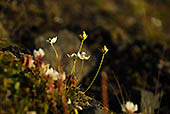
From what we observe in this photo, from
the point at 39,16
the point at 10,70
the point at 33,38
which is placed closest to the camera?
the point at 10,70

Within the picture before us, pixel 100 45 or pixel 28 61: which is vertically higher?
pixel 100 45

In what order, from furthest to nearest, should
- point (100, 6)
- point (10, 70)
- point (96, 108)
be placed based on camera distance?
point (100, 6), point (96, 108), point (10, 70)

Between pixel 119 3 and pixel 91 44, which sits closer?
pixel 91 44

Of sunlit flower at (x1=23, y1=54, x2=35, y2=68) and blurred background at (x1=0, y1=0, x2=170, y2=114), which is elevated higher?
blurred background at (x1=0, y1=0, x2=170, y2=114)

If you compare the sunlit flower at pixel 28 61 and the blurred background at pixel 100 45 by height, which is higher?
the blurred background at pixel 100 45

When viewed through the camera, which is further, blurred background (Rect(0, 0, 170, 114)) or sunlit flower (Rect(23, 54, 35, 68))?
blurred background (Rect(0, 0, 170, 114))

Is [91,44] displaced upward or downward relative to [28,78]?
upward

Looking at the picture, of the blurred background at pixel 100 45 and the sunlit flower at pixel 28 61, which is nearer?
the sunlit flower at pixel 28 61

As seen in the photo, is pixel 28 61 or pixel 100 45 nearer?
pixel 28 61

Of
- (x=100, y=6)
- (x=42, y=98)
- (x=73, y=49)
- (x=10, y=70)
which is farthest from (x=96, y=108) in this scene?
(x=100, y=6)

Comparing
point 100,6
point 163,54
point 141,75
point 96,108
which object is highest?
point 100,6

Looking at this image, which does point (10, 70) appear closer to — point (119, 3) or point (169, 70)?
point (169, 70)
